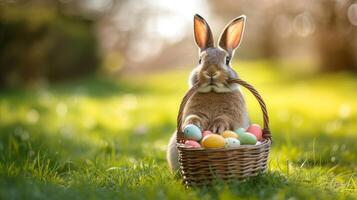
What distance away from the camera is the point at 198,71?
3.96 m

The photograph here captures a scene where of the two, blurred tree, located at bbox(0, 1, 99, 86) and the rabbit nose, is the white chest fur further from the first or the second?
blurred tree, located at bbox(0, 1, 99, 86)

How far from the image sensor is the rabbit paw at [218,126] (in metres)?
3.85

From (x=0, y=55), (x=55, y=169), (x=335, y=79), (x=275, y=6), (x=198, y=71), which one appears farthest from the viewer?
(x=275, y=6)

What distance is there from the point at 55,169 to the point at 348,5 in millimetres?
10222

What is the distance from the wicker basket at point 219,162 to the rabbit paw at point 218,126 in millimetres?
259

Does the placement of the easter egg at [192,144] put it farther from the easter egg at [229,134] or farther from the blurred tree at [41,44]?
the blurred tree at [41,44]

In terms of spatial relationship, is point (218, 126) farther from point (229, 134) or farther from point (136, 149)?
point (136, 149)

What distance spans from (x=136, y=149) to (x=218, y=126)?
204cm

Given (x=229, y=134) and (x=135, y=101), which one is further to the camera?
(x=135, y=101)

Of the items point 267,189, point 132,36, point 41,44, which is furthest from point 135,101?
point 132,36

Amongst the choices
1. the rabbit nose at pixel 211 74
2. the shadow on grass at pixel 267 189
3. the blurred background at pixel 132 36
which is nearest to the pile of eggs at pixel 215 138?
the shadow on grass at pixel 267 189

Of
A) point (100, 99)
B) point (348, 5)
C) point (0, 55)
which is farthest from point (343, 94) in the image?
point (0, 55)

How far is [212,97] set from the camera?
13.2 feet

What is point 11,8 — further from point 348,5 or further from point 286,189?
point 286,189
